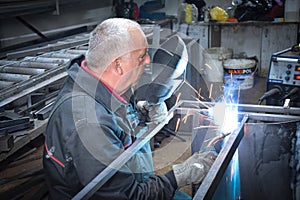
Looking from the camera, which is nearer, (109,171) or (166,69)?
(109,171)

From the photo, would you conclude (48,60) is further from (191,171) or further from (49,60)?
(191,171)

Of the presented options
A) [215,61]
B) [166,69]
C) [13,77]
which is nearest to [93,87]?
[166,69]

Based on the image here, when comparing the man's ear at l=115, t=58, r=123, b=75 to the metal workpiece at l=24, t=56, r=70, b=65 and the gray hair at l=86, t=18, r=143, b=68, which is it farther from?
the metal workpiece at l=24, t=56, r=70, b=65

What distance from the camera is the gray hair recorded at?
1.42 m

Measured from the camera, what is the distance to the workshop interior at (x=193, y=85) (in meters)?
1.98

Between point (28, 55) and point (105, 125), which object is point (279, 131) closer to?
point (105, 125)

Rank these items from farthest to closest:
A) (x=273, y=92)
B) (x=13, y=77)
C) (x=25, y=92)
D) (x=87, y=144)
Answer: (x=273, y=92) → (x=13, y=77) → (x=25, y=92) → (x=87, y=144)

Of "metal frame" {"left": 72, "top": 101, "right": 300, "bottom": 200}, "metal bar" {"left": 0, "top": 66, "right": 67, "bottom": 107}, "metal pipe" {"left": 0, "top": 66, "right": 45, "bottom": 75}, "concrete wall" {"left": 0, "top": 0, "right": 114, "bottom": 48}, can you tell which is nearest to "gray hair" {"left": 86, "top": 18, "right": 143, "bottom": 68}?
"metal frame" {"left": 72, "top": 101, "right": 300, "bottom": 200}

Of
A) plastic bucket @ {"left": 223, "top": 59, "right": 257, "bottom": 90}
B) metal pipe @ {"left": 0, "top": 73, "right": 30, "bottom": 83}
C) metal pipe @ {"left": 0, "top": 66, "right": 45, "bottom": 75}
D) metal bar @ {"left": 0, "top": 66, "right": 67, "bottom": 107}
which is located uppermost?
metal pipe @ {"left": 0, "top": 66, "right": 45, "bottom": 75}

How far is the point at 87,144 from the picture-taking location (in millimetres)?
1292

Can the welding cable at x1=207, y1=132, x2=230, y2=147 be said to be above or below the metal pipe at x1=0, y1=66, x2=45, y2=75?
below

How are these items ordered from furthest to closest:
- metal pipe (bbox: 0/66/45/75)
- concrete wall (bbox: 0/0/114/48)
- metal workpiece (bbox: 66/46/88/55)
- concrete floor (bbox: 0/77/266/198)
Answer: concrete wall (bbox: 0/0/114/48)
metal workpiece (bbox: 66/46/88/55)
concrete floor (bbox: 0/77/266/198)
metal pipe (bbox: 0/66/45/75)

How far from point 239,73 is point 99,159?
4018 millimetres

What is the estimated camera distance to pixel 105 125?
135 cm
